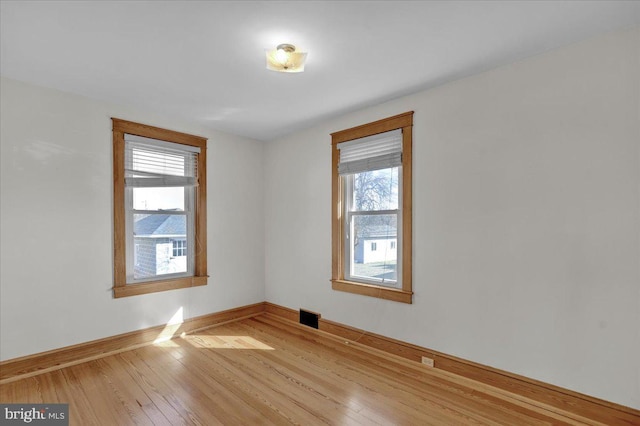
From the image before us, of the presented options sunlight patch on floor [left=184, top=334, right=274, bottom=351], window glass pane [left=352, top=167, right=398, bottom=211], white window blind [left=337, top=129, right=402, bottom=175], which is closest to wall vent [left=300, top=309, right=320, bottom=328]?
sunlight patch on floor [left=184, top=334, right=274, bottom=351]

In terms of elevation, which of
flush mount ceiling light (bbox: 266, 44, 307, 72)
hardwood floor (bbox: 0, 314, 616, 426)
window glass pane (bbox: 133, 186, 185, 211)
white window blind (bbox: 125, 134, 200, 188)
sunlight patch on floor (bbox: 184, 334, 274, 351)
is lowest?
sunlight patch on floor (bbox: 184, 334, 274, 351)

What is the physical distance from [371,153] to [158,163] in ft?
7.99

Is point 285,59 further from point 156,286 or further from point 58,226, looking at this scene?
point 156,286

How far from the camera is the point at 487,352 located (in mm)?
2588

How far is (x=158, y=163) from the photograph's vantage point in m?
3.73

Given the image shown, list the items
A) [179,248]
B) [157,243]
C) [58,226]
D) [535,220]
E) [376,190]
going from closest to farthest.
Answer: [535,220]
[58,226]
[376,190]
[157,243]
[179,248]

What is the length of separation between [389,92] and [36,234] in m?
3.46

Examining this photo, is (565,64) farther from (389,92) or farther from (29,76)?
(29,76)

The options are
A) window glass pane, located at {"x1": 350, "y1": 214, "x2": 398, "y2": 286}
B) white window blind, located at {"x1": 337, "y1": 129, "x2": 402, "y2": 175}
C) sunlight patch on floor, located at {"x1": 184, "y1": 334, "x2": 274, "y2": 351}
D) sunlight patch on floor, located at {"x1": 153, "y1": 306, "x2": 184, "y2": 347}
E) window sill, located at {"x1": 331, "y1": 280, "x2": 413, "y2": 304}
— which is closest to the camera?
window sill, located at {"x1": 331, "y1": 280, "x2": 413, "y2": 304}

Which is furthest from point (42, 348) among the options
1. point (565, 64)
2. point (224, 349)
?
point (565, 64)

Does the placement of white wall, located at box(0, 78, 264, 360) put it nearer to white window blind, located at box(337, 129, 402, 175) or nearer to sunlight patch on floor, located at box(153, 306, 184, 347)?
sunlight patch on floor, located at box(153, 306, 184, 347)

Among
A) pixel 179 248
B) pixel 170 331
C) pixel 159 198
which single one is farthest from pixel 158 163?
pixel 170 331

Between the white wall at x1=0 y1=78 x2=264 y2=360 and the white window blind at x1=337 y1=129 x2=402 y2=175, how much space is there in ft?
6.65

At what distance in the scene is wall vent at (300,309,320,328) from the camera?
3.98 m
